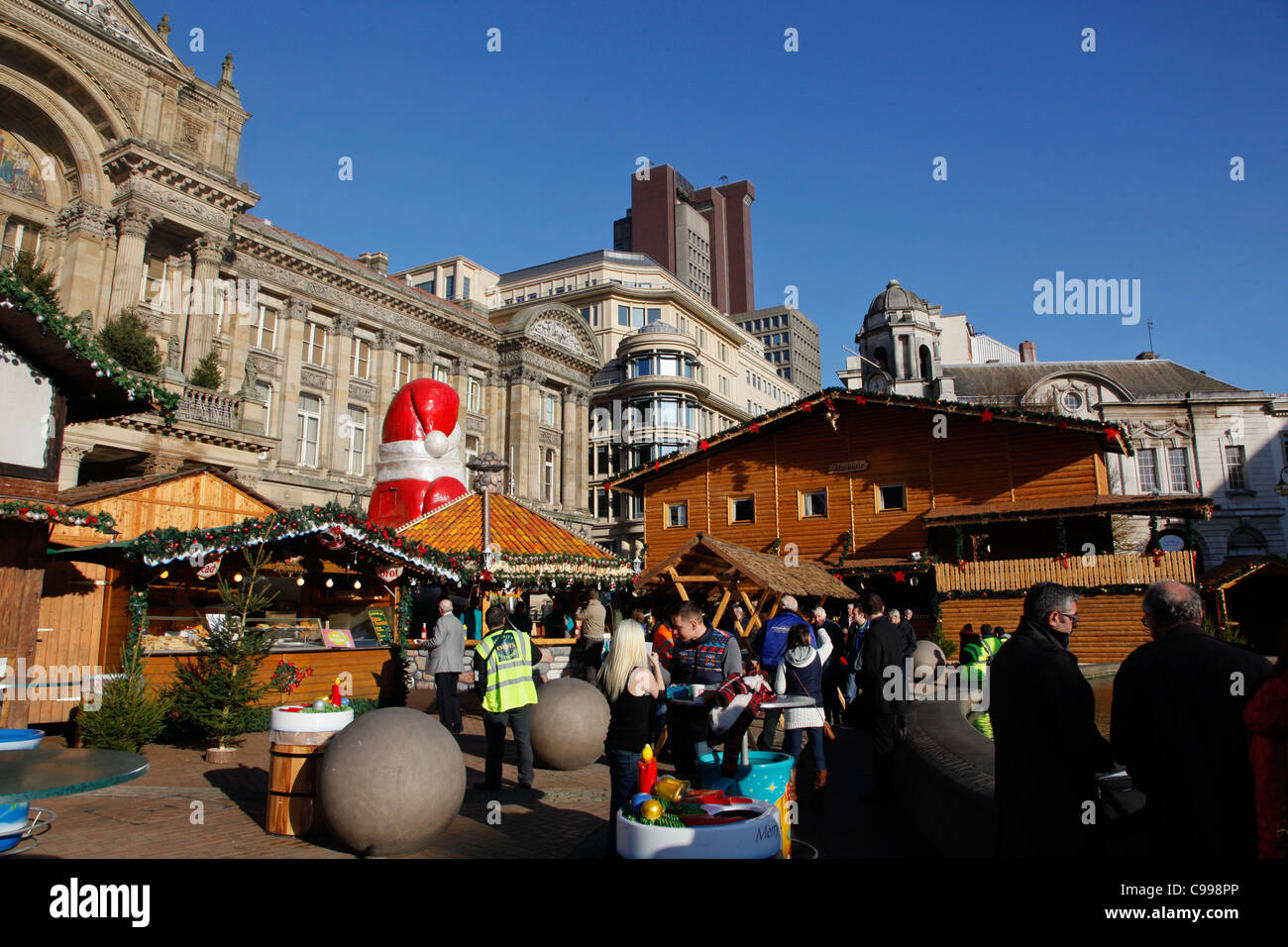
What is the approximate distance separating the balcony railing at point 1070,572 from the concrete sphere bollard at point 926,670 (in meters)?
8.03

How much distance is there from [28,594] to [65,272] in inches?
932

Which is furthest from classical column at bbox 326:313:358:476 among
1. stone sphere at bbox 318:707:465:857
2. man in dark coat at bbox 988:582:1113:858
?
man in dark coat at bbox 988:582:1113:858

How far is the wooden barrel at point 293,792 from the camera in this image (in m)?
7.27

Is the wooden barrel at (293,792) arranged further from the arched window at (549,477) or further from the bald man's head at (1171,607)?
the arched window at (549,477)

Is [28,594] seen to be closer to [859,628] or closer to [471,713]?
[471,713]

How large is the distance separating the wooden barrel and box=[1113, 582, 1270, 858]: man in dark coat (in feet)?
21.4

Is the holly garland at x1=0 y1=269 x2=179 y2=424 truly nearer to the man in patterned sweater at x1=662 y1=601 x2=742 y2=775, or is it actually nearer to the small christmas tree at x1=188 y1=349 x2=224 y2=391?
the man in patterned sweater at x1=662 y1=601 x2=742 y2=775

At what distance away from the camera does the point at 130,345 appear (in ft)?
78.5

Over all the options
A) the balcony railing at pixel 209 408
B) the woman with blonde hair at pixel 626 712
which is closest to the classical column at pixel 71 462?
the balcony railing at pixel 209 408

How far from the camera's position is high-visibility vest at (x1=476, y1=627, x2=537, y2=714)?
9.00m
